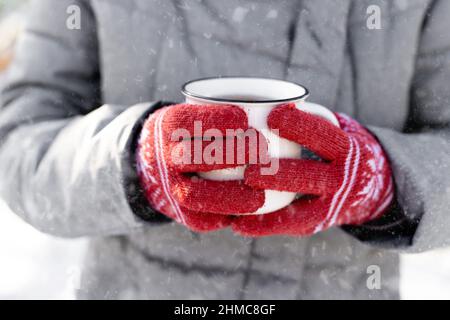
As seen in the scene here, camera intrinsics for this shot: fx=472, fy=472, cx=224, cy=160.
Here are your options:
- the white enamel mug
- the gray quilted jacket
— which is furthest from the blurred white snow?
the white enamel mug

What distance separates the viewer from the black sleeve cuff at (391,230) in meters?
0.80

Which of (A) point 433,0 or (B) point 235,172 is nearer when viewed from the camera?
(B) point 235,172

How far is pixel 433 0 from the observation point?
806 mm

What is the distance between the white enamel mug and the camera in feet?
2.06

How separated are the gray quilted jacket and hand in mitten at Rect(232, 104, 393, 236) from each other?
0.18ft

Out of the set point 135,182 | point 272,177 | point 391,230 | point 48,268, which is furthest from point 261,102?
point 48,268

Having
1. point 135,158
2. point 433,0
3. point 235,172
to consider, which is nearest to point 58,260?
point 135,158

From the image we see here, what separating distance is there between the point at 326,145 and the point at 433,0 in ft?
1.17

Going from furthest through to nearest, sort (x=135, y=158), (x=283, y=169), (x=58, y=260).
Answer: (x=58, y=260) → (x=135, y=158) → (x=283, y=169)

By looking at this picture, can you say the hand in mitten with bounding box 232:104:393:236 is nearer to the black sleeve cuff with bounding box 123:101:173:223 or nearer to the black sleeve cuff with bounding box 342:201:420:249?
the black sleeve cuff with bounding box 342:201:420:249

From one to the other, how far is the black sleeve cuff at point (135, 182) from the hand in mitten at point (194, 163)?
0.04 m

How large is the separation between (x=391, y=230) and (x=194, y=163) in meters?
0.40

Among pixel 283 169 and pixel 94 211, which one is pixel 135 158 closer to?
pixel 94 211

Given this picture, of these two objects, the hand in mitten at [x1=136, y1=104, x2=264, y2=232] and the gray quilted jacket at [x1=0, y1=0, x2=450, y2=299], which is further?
the gray quilted jacket at [x1=0, y1=0, x2=450, y2=299]
